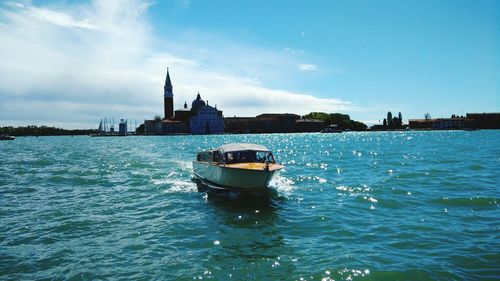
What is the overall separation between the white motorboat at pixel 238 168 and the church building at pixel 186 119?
133 m

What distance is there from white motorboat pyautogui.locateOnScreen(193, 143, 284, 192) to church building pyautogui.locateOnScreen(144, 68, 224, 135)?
133455mm

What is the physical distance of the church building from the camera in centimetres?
15312

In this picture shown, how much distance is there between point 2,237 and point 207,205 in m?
6.85

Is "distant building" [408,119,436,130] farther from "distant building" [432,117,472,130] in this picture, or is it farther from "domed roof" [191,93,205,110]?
"domed roof" [191,93,205,110]

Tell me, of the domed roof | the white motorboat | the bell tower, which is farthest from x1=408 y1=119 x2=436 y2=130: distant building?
the white motorboat

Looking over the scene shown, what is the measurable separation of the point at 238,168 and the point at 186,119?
14978cm

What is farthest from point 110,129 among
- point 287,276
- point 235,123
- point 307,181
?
point 287,276

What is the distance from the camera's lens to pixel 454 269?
7.90 meters

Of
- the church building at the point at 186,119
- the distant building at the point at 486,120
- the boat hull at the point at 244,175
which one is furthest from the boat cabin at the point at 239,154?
the distant building at the point at 486,120

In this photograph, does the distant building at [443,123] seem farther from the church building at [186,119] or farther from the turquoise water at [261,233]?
the turquoise water at [261,233]

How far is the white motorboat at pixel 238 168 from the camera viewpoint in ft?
50.7

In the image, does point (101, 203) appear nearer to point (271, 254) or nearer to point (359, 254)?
point (271, 254)

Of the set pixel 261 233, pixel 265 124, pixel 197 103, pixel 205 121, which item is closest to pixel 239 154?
pixel 261 233

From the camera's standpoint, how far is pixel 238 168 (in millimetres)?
15547
